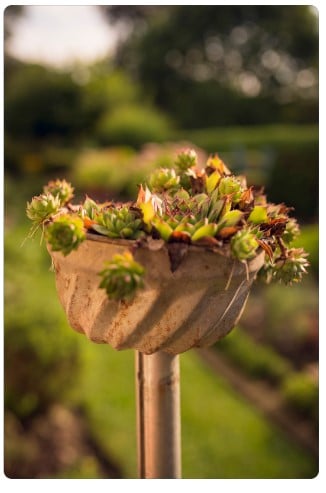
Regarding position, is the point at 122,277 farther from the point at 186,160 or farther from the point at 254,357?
the point at 254,357

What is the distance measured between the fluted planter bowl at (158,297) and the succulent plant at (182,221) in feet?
0.08

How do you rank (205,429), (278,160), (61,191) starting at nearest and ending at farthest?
(61,191), (205,429), (278,160)

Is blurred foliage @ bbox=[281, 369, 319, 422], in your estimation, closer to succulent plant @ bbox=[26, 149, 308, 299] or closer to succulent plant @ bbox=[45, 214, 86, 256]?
succulent plant @ bbox=[26, 149, 308, 299]

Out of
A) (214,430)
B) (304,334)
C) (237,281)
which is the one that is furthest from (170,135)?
(237,281)

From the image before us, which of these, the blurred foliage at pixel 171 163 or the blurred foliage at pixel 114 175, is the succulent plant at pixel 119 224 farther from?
the blurred foliage at pixel 114 175

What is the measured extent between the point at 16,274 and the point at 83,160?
502 centimetres

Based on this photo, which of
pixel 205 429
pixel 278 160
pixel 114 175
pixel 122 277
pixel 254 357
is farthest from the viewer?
pixel 278 160

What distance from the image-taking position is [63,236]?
2.81ft

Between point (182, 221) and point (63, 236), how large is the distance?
16cm

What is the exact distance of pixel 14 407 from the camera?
10.5ft

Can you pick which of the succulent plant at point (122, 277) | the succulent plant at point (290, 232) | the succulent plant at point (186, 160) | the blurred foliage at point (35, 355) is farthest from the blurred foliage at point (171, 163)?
the succulent plant at point (122, 277)

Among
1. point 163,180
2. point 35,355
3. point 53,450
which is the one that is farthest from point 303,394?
point 163,180

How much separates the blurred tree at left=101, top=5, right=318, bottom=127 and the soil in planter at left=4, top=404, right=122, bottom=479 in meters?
13.3

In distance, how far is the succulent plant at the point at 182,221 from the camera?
33.5 inches
